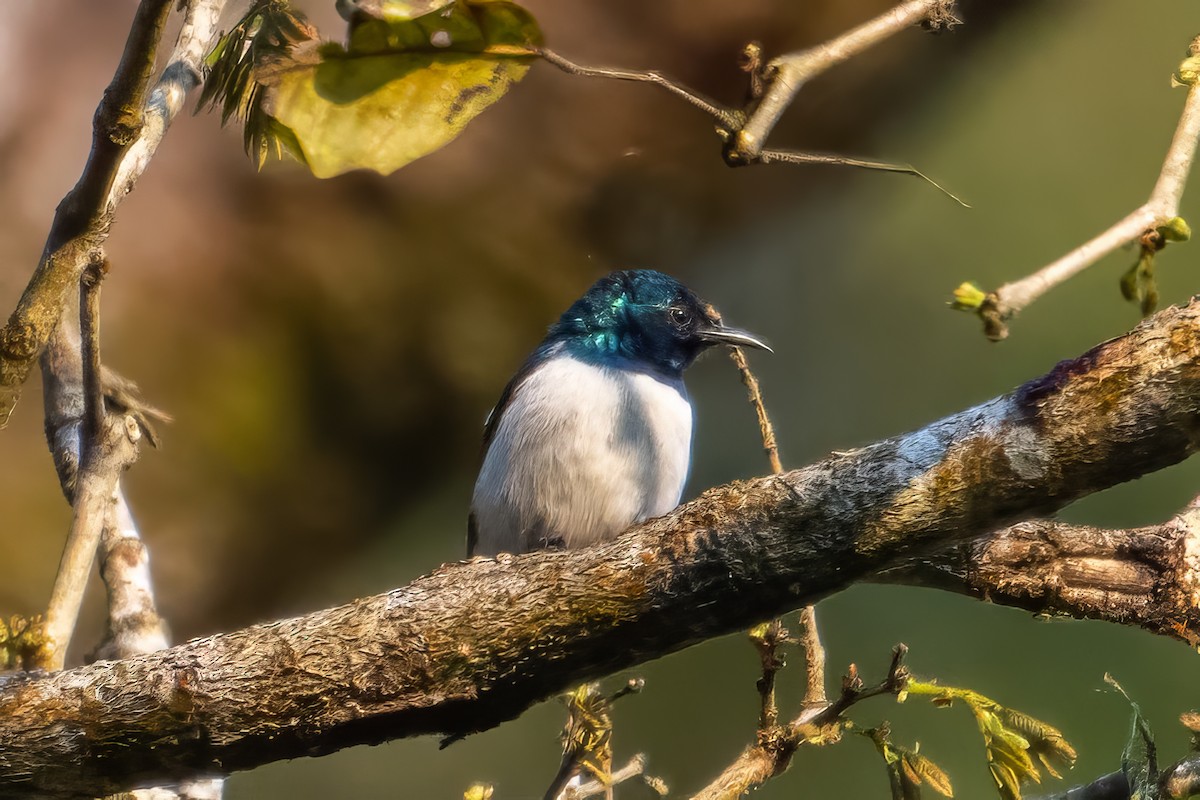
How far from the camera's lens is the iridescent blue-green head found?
13.2 feet

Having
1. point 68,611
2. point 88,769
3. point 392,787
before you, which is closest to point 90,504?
point 68,611

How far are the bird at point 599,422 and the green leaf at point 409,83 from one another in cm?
178

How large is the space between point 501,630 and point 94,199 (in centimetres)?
113

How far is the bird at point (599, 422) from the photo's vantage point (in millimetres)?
3633

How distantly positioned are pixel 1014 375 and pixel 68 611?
3708 mm

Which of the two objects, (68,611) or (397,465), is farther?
(397,465)

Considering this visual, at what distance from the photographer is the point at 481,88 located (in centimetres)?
185

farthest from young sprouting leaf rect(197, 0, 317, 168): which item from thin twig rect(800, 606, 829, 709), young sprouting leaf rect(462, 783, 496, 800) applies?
thin twig rect(800, 606, 829, 709)

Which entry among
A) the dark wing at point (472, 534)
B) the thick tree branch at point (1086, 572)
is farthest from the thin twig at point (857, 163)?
the dark wing at point (472, 534)

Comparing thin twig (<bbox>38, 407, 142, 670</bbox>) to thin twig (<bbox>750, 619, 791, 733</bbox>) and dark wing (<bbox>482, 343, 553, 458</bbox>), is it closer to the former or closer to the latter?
dark wing (<bbox>482, 343, 553, 458</bbox>)

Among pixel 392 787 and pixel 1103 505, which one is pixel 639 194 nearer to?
pixel 1103 505

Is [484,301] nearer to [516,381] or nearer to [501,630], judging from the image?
[516,381]

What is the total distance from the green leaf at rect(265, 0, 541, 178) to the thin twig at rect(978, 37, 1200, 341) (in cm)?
86

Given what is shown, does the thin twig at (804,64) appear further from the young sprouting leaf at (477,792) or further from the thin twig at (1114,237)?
the young sprouting leaf at (477,792)
